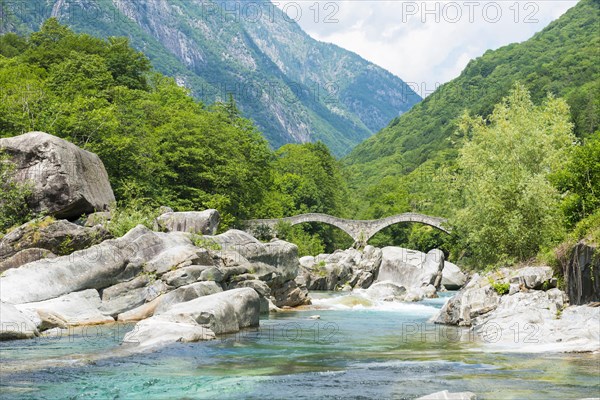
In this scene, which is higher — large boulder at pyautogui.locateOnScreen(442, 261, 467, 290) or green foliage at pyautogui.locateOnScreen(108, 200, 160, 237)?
green foliage at pyautogui.locateOnScreen(108, 200, 160, 237)

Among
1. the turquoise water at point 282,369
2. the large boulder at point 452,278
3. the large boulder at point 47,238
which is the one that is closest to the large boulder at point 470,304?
the turquoise water at point 282,369

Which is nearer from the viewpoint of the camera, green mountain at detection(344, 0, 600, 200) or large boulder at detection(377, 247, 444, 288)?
large boulder at detection(377, 247, 444, 288)

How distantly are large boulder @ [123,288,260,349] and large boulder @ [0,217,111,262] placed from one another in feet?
26.3

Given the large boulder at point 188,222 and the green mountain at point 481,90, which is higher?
the green mountain at point 481,90

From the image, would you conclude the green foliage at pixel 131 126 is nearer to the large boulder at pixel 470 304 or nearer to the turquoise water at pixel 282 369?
the large boulder at pixel 470 304

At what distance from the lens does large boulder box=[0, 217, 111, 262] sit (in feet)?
84.7

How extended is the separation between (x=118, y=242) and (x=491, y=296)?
46.2 feet

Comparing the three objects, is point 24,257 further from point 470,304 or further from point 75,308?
point 470,304

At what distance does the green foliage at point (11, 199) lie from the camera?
2873 cm

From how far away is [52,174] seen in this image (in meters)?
29.3

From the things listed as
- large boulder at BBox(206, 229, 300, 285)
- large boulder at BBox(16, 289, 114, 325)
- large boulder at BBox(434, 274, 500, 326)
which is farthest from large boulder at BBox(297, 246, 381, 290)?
large boulder at BBox(16, 289, 114, 325)

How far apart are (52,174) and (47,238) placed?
4180 millimetres

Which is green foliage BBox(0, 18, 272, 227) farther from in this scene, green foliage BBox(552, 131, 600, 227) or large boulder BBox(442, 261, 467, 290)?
green foliage BBox(552, 131, 600, 227)

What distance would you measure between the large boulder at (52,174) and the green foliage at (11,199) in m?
0.34
